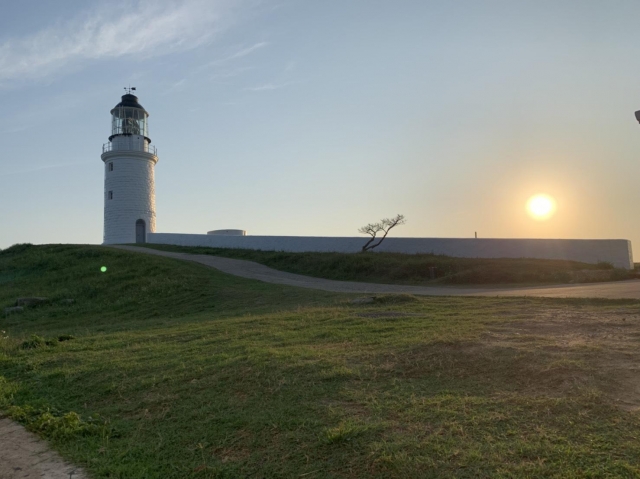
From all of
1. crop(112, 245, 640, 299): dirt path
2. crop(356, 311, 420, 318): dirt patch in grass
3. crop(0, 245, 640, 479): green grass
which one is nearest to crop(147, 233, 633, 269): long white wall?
crop(112, 245, 640, 299): dirt path

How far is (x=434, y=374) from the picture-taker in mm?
5355

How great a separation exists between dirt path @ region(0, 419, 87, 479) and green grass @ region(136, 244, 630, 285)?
15762 mm

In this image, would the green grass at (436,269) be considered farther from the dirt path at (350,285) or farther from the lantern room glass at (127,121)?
the lantern room glass at (127,121)

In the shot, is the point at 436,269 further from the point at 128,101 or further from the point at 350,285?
the point at 128,101

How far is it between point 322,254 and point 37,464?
72.6 feet

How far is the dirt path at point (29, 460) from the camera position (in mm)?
4047

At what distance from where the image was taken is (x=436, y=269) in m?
21.1

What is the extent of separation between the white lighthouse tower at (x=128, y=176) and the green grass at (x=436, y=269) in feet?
46.7

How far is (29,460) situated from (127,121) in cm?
3672

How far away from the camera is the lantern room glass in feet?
124

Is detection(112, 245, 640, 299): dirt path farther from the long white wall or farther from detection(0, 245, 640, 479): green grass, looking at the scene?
the long white wall

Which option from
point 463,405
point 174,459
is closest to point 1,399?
point 174,459

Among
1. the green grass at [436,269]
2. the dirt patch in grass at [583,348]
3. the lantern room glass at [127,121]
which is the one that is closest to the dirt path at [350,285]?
the green grass at [436,269]

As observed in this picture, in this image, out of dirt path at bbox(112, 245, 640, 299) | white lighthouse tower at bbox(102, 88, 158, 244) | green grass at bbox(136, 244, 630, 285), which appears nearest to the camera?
dirt path at bbox(112, 245, 640, 299)
